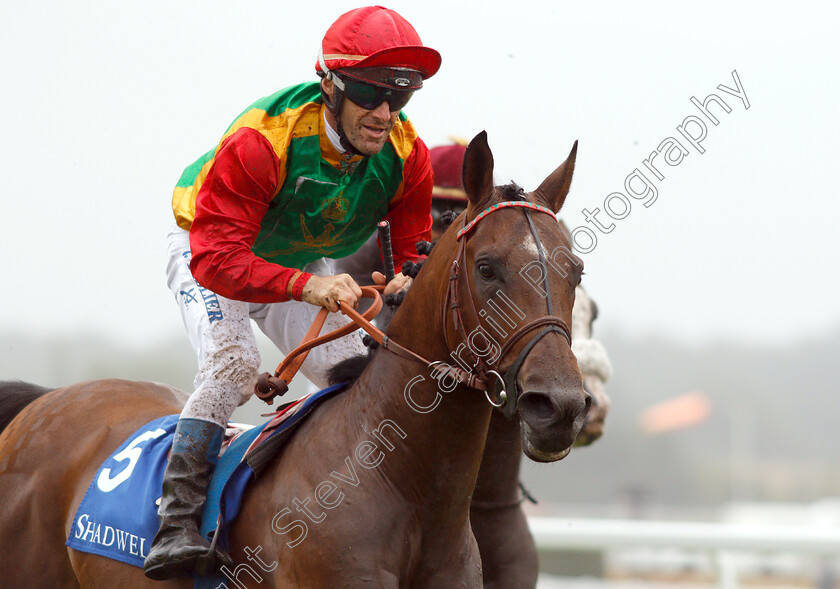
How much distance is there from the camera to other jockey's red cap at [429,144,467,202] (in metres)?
4.45

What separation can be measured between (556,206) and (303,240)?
105cm

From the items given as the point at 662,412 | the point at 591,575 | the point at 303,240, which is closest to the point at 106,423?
the point at 303,240

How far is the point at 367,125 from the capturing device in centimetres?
294

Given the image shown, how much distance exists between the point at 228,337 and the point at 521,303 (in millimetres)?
1138

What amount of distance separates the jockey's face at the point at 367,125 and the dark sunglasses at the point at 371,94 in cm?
2

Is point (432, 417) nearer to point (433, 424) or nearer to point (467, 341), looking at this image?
point (433, 424)

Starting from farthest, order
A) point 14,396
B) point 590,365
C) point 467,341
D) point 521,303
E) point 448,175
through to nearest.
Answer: point 448,175
point 590,365
point 14,396
point 467,341
point 521,303

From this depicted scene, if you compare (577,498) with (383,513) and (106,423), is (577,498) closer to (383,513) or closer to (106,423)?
(106,423)

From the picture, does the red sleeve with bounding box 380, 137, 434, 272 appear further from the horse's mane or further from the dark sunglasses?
the horse's mane

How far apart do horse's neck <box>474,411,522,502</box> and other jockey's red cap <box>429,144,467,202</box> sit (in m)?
1.25

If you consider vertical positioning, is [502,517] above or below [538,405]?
below

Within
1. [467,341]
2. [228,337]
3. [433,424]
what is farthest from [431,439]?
[228,337]

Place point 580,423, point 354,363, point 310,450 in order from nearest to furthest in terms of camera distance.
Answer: point 580,423 < point 310,450 < point 354,363

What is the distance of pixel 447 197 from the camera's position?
4.46 m
